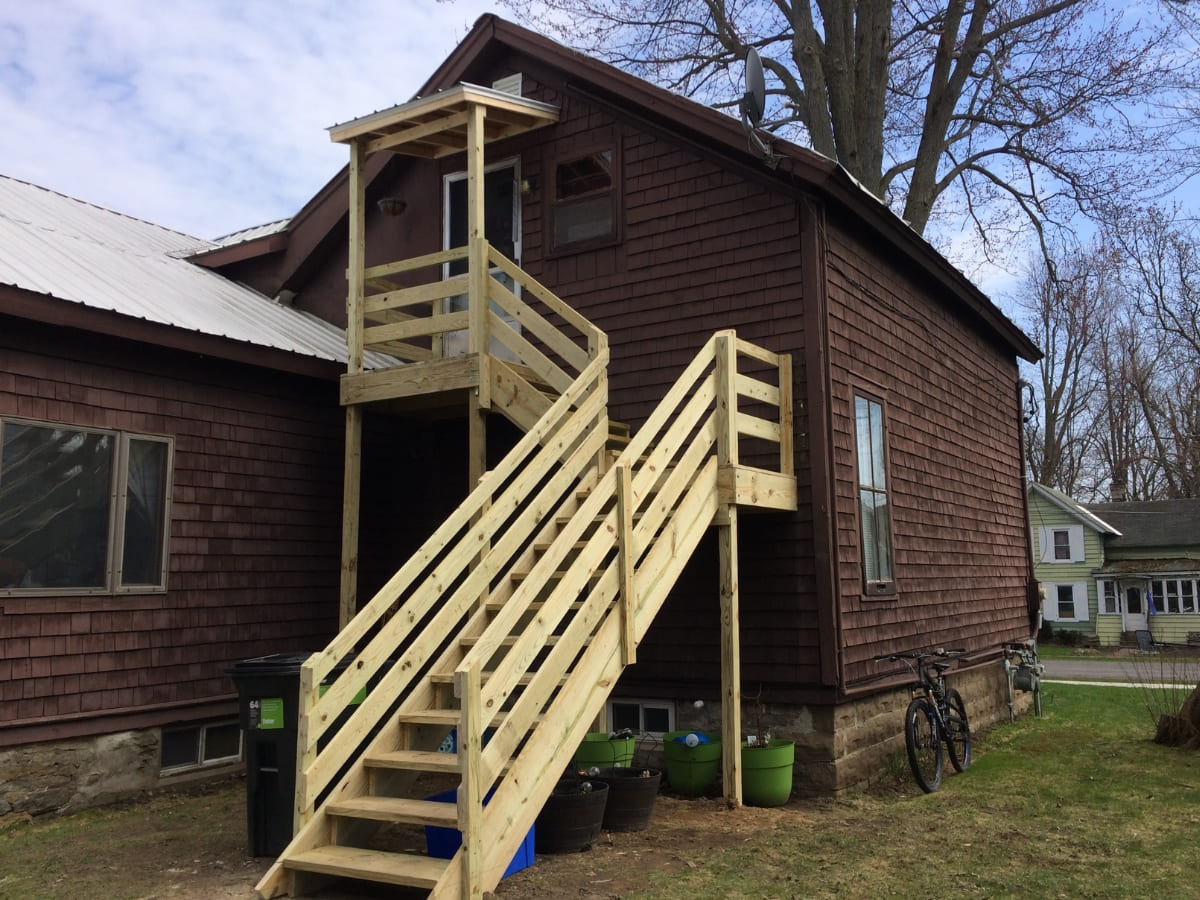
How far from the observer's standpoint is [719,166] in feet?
30.7

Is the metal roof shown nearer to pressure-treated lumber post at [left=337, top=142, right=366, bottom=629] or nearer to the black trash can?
pressure-treated lumber post at [left=337, top=142, right=366, bottom=629]

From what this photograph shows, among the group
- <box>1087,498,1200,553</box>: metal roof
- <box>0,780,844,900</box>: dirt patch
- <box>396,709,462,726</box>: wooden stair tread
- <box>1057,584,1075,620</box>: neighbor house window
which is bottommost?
<box>0,780,844,900</box>: dirt patch

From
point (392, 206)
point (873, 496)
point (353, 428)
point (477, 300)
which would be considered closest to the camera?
point (477, 300)

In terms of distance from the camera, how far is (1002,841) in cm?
662

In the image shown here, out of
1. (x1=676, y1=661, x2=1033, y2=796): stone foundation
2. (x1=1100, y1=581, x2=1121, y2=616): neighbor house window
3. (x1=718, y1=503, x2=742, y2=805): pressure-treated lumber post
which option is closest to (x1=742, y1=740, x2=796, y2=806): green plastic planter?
(x1=718, y1=503, x2=742, y2=805): pressure-treated lumber post

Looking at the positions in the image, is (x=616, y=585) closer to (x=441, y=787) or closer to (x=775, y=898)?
(x=775, y=898)

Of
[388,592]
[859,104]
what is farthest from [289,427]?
[859,104]

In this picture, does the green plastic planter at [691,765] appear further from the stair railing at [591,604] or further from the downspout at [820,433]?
the stair railing at [591,604]

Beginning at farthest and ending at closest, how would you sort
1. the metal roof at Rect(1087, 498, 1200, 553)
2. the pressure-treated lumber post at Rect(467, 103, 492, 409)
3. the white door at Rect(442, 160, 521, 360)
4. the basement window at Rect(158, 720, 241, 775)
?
the metal roof at Rect(1087, 498, 1200, 553) → the white door at Rect(442, 160, 521, 360) → the pressure-treated lumber post at Rect(467, 103, 492, 409) → the basement window at Rect(158, 720, 241, 775)

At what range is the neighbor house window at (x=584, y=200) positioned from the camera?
998 centimetres

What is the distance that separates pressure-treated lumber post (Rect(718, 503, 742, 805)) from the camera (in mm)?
7602

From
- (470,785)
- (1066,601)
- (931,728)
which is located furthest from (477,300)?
(1066,601)

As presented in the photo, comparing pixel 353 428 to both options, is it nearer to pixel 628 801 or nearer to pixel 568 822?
pixel 628 801

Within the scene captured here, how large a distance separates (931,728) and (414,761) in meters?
5.00
